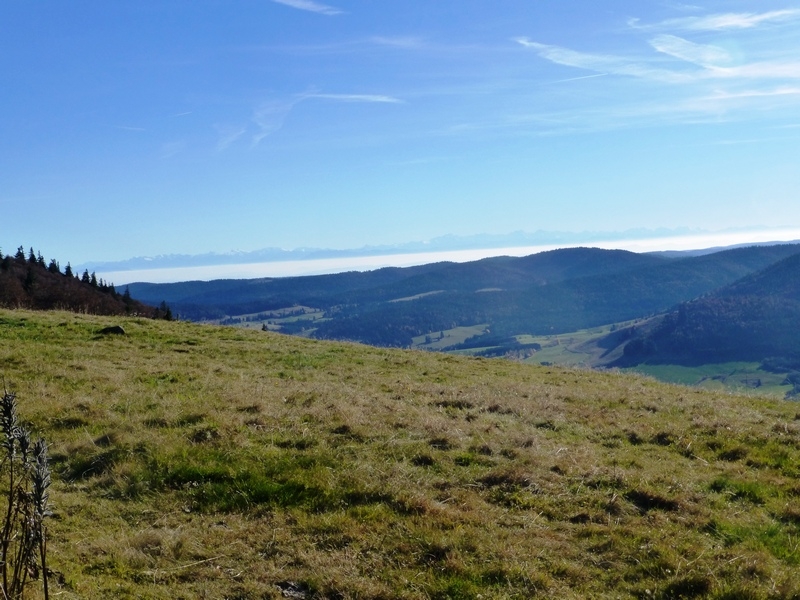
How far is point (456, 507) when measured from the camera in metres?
8.60

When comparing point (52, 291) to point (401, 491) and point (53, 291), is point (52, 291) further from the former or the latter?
point (401, 491)

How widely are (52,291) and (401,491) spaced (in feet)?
237

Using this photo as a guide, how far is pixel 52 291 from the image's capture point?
6825cm

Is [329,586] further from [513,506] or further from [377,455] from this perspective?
[377,455]

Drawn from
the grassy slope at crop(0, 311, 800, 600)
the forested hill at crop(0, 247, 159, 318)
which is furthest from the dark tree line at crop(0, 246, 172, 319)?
the grassy slope at crop(0, 311, 800, 600)

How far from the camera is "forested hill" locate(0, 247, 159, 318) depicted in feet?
185

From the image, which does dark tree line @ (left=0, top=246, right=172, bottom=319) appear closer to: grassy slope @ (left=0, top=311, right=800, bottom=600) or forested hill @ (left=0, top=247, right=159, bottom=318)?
forested hill @ (left=0, top=247, right=159, bottom=318)

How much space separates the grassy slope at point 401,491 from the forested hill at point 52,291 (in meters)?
34.3

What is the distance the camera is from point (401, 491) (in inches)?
352

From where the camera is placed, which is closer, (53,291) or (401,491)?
(401,491)

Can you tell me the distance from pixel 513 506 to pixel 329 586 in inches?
133

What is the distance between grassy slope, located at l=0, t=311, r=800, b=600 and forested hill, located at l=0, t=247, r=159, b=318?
34325 millimetres

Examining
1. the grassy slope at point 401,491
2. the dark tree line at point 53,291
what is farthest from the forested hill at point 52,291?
the grassy slope at point 401,491

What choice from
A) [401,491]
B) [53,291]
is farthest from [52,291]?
[401,491]
